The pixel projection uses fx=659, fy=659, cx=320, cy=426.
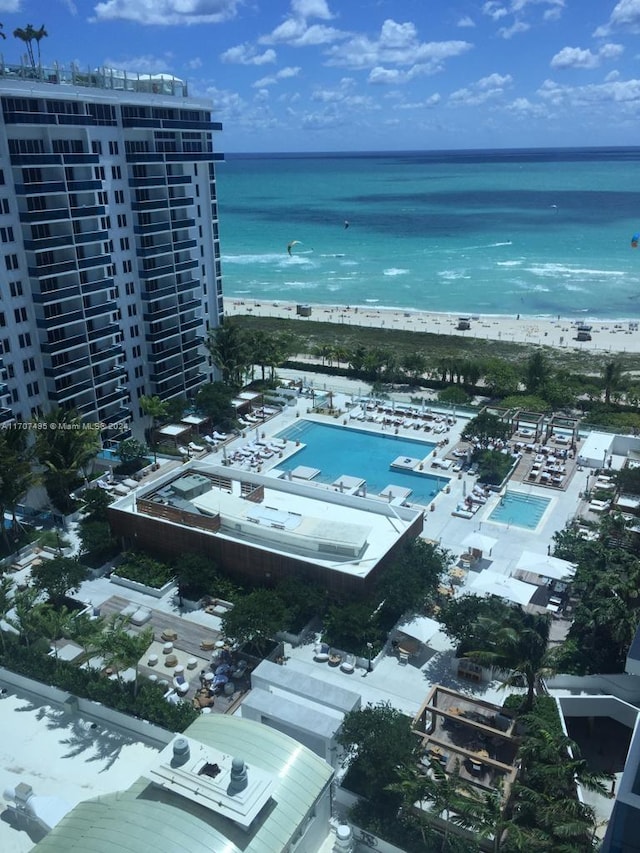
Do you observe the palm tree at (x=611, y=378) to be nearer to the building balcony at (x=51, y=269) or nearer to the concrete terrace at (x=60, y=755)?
the building balcony at (x=51, y=269)

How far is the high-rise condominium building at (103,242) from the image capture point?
43062mm

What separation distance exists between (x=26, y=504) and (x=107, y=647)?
2258 centimetres

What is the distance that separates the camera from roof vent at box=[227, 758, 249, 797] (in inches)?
735

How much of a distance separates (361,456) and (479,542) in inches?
684

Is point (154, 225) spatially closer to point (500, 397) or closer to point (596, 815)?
point (500, 397)

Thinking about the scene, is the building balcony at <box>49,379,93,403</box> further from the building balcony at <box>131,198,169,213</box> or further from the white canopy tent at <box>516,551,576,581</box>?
the white canopy tent at <box>516,551,576,581</box>

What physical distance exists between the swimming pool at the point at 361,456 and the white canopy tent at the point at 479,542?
7.88 metres

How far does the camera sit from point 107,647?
25969mm

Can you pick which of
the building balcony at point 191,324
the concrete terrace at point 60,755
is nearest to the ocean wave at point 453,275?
the building balcony at point 191,324

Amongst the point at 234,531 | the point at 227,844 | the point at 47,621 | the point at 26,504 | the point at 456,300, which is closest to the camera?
the point at 227,844

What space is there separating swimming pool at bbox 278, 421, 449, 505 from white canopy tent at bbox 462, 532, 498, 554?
788 centimetres

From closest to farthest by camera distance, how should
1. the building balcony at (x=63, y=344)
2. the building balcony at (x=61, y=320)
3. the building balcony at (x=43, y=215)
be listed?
1. the building balcony at (x=43, y=215)
2. the building balcony at (x=61, y=320)
3. the building balcony at (x=63, y=344)

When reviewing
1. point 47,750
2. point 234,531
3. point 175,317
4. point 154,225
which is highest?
point 154,225

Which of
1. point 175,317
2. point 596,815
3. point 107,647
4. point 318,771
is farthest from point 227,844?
point 175,317
